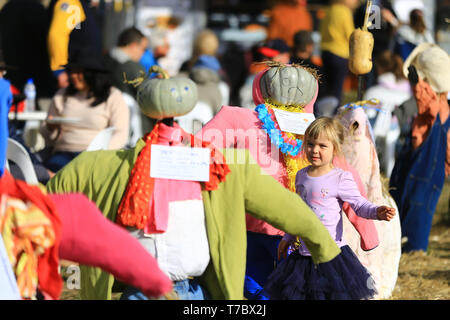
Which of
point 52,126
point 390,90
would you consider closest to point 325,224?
point 52,126

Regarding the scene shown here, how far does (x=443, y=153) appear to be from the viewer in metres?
6.50

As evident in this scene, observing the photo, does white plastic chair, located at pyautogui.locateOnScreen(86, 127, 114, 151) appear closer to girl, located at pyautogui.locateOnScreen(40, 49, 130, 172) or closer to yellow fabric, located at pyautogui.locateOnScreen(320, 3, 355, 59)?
girl, located at pyautogui.locateOnScreen(40, 49, 130, 172)

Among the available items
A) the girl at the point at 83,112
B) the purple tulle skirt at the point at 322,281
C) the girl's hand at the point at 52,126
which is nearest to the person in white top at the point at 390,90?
the girl at the point at 83,112

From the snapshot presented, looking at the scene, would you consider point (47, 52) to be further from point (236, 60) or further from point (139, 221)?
point (139, 221)

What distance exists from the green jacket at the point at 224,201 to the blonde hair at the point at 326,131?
688 millimetres

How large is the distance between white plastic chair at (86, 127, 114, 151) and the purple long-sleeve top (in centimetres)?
239

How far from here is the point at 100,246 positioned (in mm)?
2768
